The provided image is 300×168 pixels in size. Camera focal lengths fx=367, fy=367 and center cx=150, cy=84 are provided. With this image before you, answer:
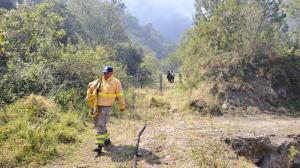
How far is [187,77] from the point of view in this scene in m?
19.6

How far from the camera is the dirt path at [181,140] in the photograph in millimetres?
8289

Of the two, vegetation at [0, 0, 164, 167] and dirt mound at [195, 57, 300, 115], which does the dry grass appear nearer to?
vegetation at [0, 0, 164, 167]

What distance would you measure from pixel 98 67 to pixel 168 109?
3696 mm

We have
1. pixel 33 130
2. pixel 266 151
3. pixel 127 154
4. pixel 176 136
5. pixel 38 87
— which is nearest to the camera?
pixel 127 154

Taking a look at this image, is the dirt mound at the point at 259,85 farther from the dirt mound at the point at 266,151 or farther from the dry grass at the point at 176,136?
the dirt mound at the point at 266,151

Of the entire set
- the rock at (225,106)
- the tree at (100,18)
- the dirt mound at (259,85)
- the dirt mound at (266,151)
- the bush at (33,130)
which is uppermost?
the tree at (100,18)

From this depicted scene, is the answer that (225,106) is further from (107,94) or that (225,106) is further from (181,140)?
(107,94)

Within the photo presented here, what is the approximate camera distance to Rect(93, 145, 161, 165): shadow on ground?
830 centimetres

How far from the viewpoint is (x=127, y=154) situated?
867 centimetres

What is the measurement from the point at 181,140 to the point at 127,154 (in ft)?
6.36

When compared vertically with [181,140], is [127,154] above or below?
below

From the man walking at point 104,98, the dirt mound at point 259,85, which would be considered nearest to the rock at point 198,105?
the dirt mound at point 259,85

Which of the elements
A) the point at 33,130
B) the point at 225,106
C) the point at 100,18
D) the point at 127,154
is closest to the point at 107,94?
the point at 127,154

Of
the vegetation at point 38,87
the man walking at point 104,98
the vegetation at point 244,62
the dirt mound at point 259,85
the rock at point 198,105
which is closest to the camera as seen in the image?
the vegetation at point 38,87
